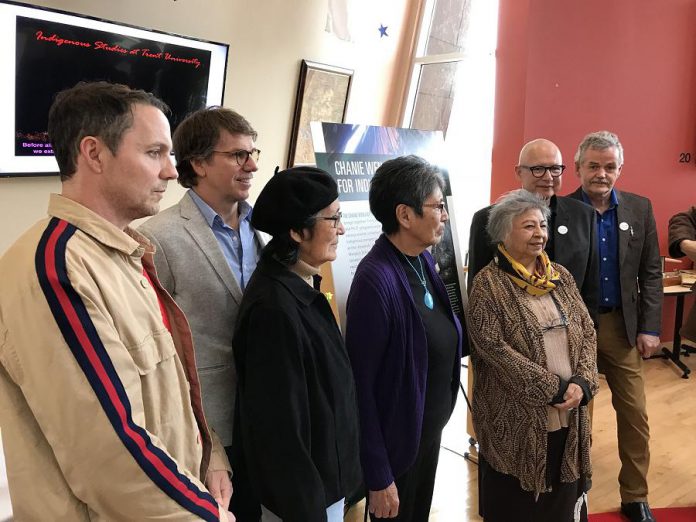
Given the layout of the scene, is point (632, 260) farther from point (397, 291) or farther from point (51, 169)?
point (51, 169)

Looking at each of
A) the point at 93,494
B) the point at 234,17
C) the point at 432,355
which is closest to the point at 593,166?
the point at 432,355

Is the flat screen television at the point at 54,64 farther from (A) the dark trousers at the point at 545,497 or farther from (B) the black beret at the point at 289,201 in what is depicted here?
(A) the dark trousers at the point at 545,497

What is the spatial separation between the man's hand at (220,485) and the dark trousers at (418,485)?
1.86 ft

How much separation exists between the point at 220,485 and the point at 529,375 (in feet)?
3.68

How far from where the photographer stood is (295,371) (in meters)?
1.34

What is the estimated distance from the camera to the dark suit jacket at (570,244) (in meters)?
2.52

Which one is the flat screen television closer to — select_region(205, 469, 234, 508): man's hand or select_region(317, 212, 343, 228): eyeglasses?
select_region(317, 212, 343, 228): eyeglasses

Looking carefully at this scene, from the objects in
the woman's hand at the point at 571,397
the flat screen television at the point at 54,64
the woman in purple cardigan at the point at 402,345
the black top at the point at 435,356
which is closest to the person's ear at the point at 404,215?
the woman in purple cardigan at the point at 402,345

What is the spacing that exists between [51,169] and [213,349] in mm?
2361

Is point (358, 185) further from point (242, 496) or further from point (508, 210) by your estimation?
point (242, 496)

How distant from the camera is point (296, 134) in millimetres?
4789

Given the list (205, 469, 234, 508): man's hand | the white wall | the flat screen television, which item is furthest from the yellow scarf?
the white wall

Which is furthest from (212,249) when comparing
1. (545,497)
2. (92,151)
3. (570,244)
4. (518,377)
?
(570,244)

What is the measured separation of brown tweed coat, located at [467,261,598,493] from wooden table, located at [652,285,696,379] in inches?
116
